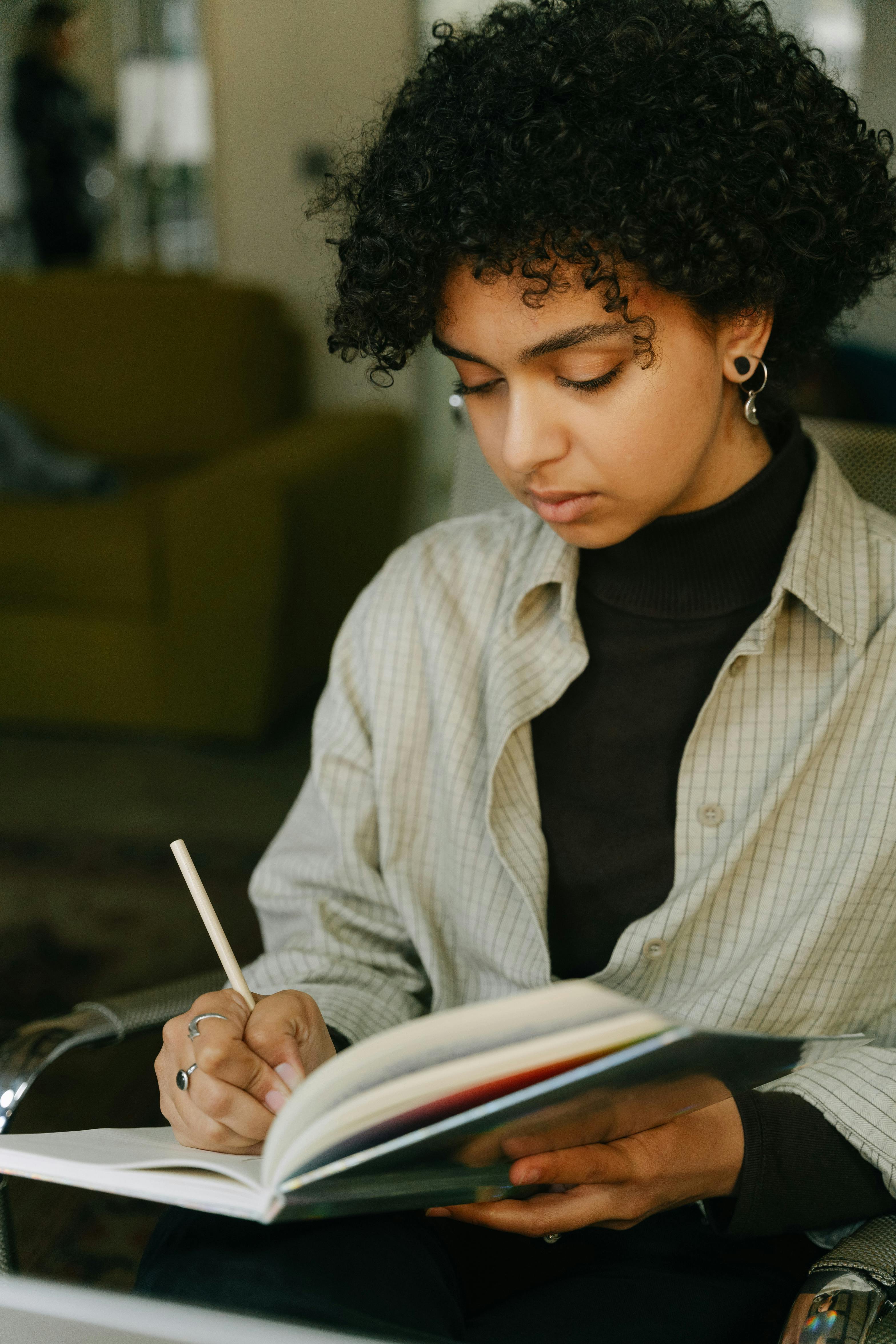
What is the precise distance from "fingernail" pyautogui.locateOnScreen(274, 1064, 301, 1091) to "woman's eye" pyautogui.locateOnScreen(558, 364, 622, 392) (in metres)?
0.45

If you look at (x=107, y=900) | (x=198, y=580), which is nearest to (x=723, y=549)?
(x=107, y=900)

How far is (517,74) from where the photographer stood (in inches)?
30.1

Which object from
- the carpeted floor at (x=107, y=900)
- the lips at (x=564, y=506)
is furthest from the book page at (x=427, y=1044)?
the carpeted floor at (x=107, y=900)

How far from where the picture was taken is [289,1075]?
676 millimetres

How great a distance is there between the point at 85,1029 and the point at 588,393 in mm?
564

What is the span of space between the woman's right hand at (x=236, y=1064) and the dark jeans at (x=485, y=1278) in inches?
2.4

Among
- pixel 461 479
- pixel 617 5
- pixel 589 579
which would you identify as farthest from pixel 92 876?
pixel 617 5

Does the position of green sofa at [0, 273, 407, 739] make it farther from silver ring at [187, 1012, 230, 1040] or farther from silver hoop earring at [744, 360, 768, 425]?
silver ring at [187, 1012, 230, 1040]

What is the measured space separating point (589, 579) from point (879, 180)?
0.35 metres

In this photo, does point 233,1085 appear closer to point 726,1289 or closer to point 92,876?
point 726,1289

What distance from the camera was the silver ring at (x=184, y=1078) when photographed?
680 millimetres

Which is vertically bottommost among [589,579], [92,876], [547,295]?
[92,876]

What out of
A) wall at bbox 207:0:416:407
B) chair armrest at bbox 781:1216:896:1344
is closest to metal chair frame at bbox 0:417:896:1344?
chair armrest at bbox 781:1216:896:1344

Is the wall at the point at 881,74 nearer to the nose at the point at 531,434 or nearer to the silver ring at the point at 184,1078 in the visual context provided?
the nose at the point at 531,434
